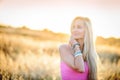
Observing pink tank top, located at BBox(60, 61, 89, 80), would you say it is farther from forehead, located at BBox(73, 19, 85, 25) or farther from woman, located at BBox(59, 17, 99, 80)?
forehead, located at BBox(73, 19, 85, 25)

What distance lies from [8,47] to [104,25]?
92cm

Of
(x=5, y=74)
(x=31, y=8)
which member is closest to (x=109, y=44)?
(x=31, y=8)

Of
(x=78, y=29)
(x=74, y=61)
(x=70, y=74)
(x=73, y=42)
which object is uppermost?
(x=78, y=29)

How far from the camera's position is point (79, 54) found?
3100mm

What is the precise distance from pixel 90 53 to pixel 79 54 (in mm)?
118

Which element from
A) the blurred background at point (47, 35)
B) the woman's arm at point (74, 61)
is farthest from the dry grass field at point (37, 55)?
the woman's arm at point (74, 61)

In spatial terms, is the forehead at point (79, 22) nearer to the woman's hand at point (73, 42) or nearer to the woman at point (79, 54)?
the woman at point (79, 54)

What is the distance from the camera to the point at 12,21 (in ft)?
11.0

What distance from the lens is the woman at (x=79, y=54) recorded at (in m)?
3.09

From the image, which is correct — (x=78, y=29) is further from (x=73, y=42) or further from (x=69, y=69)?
(x=69, y=69)

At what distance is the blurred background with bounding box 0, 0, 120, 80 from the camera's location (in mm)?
3217

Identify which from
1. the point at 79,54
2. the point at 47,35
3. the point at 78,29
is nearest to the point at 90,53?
the point at 79,54

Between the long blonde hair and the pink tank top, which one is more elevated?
the long blonde hair

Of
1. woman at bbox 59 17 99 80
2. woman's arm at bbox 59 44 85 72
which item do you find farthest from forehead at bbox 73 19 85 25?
woman's arm at bbox 59 44 85 72
